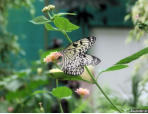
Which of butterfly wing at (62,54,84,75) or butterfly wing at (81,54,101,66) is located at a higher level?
butterfly wing at (81,54,101,66)

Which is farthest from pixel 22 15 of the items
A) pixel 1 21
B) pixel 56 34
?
pixel 1 21

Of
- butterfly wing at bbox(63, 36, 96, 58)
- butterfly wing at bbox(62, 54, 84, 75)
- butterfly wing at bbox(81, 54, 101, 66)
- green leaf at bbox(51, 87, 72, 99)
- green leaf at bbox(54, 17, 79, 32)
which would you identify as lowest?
green leaf at bbox(51, 87, 72, 99)

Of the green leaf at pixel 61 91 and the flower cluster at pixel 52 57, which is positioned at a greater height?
the flower cluster at pixel 52 57

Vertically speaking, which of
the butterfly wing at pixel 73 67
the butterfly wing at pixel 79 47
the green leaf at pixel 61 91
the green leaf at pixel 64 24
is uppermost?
the green leaf at pixel 64 24

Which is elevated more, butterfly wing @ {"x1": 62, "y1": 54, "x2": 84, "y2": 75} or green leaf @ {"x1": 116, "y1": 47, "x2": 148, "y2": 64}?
green leaf @ {"x1": 116, "y1": 47, "x2": 148, "y2": 64}

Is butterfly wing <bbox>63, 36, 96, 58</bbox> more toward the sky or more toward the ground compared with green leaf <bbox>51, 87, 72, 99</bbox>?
more toward the sky

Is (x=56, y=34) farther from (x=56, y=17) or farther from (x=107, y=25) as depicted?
(x=56, y=17)

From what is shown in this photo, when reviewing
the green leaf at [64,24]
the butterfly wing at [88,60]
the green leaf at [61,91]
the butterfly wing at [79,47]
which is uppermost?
the green leaf at [64,24]

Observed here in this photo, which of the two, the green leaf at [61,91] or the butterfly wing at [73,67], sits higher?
the butterfly wing at [73,67]
